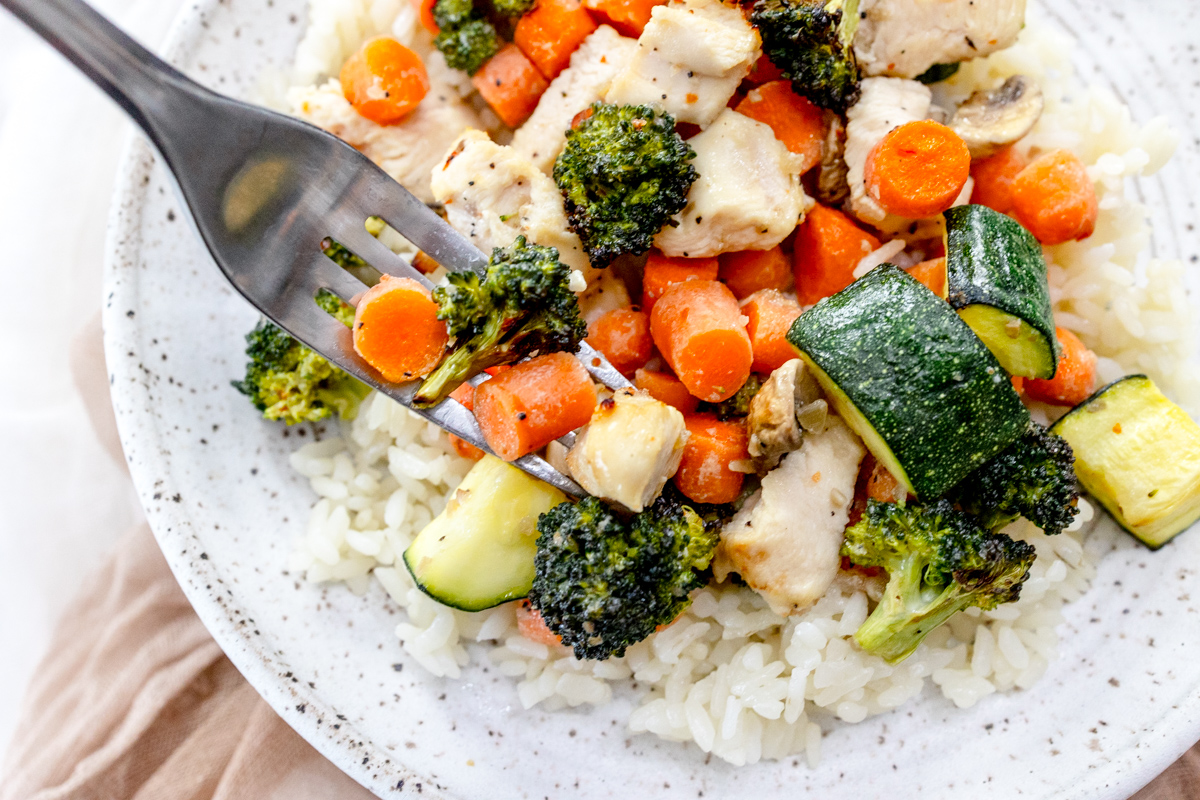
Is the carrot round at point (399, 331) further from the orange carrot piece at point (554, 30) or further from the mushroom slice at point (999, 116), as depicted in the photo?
the mushroom slice at point (999, 116)

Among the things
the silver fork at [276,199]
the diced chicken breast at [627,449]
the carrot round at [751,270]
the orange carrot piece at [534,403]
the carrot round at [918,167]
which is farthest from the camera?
the carrot round at [751,270]

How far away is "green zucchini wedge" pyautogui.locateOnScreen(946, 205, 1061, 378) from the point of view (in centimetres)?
247

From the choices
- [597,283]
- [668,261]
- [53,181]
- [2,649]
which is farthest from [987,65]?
[2,649]

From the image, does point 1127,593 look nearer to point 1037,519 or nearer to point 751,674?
point 1037,519

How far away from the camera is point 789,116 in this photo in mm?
2904

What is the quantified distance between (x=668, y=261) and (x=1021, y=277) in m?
1.12

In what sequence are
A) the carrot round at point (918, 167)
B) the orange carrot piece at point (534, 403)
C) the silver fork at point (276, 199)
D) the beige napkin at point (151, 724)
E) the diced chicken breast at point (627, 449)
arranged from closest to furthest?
the silver fork at point (276, 199) → the diced chicken breast at point (627, 449) → the orange carrot piece at point (534, 403) → the carrot round at point (918, 167) → the beige napkin at point (151, 724)

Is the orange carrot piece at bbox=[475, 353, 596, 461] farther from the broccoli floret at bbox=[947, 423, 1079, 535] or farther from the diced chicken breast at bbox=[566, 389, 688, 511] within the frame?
the broccoli floret at bbox=[947, 423, 1079, 535]

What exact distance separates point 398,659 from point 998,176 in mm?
2891

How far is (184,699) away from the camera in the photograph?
11.2ft

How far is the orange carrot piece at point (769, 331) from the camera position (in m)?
2.76

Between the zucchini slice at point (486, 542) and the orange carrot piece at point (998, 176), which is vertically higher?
the orange carrot piece at point (998, 176)

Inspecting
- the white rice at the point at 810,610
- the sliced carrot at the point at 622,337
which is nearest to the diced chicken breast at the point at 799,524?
the white rice at the point at 810,610

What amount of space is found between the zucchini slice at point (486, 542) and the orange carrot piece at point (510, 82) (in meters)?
1.38
